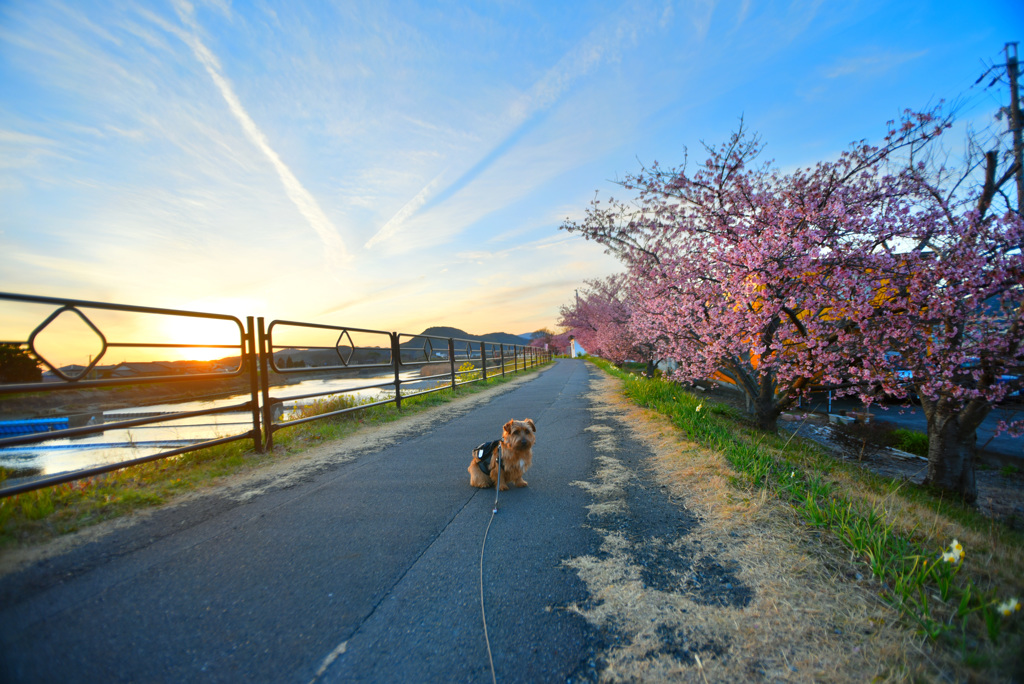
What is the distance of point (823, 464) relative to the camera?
4.50 m

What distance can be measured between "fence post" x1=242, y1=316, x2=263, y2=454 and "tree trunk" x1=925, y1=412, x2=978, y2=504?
896 cm

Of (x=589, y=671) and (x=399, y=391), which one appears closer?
(x=589, y=671)

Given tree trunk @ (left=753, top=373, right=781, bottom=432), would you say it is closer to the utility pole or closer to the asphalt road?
the utility pole

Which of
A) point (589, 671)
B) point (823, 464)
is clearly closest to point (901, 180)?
point (823, 464)

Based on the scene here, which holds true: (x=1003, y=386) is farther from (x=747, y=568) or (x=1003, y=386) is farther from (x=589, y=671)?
(x=589, y=671)

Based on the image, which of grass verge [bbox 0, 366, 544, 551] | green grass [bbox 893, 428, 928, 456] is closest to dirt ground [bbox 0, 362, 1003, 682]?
grass verge [bbox 0, 366, 544, 551]

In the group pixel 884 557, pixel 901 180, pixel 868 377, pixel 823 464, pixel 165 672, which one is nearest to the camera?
pixel 165 672

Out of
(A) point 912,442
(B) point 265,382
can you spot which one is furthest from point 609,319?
(B) point 265,382

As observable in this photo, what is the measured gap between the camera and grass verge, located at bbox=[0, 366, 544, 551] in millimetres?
2619

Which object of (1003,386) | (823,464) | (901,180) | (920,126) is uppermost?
(920,126)

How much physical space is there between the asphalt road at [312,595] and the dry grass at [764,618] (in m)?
0.18

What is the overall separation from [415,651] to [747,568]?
172cm

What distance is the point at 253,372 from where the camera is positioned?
15.4ft

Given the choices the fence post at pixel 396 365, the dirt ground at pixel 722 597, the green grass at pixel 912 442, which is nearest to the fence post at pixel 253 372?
the dirt ground at pixel 722 597
